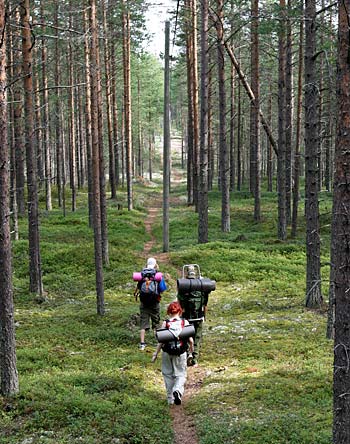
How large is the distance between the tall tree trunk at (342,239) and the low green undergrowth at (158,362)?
1.14 m

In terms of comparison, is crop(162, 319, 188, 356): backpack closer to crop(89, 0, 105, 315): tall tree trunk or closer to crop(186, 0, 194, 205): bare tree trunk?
crop(89, 0, 105, 315): tall tree trunk

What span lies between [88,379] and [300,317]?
633cm

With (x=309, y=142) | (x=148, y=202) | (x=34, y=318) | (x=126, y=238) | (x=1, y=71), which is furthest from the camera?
(x=148, y=202)

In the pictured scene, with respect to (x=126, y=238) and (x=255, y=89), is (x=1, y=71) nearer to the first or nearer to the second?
(x=126, y=238)

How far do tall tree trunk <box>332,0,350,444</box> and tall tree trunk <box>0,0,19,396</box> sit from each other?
4643 millimetres

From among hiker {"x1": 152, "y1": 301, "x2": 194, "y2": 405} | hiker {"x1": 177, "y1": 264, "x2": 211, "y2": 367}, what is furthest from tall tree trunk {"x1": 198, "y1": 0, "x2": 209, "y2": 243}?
hiker {"x1": 152, "y1": 301, "x2": 194, "y2": 405}

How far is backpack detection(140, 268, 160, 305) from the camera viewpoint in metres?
10.7

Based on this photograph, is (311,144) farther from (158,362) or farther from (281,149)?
(281,149)

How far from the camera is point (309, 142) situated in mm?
12219

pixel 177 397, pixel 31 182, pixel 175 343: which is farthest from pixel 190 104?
pixel 177 397

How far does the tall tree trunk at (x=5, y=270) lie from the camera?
24.0ft

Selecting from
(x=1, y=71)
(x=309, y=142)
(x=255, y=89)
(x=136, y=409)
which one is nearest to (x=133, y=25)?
(x=255, y=89)

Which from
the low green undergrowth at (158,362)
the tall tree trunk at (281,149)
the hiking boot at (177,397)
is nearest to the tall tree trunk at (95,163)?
the low green undergrowth at (158,362)

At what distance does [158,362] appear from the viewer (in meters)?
10.2
